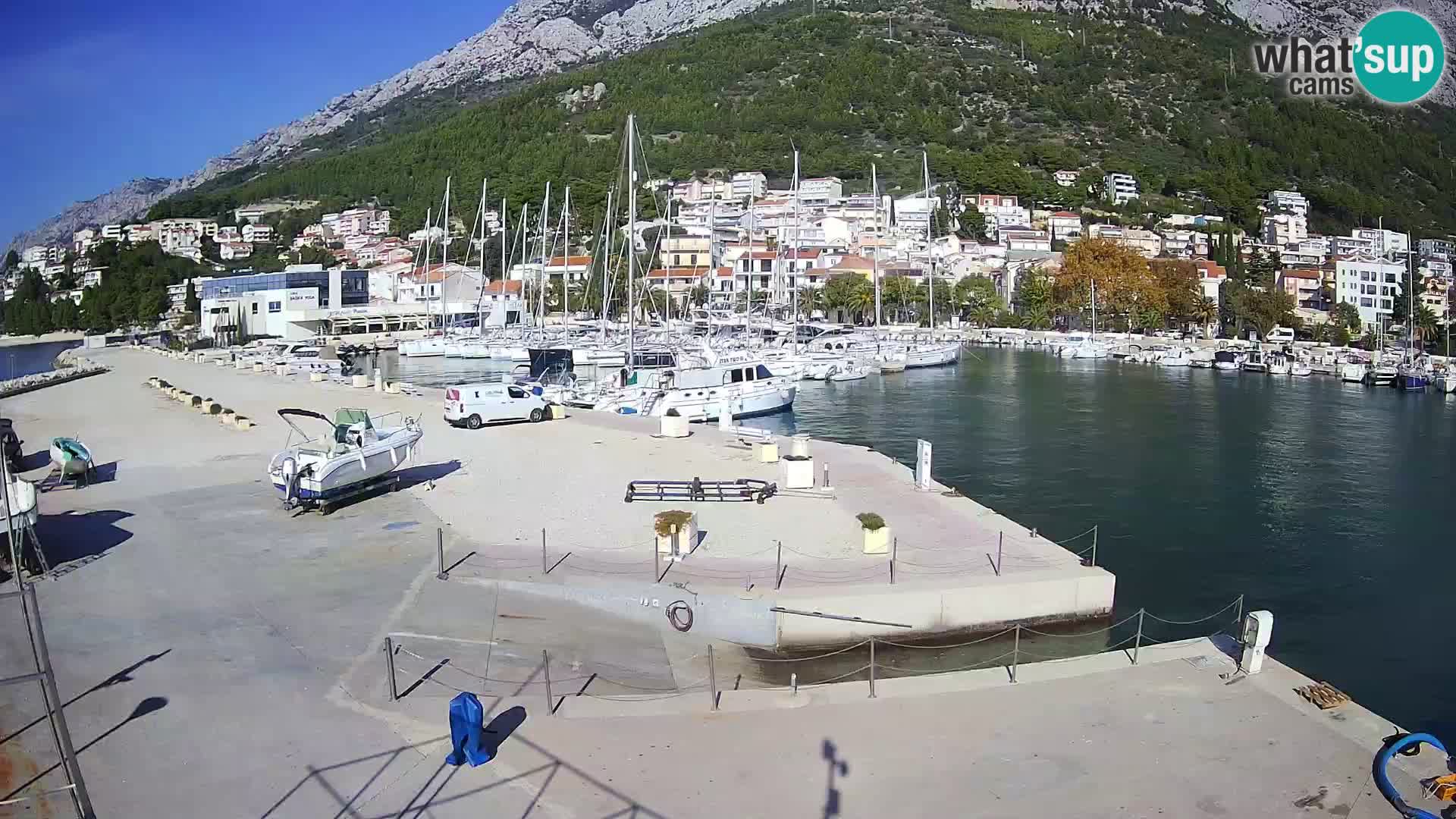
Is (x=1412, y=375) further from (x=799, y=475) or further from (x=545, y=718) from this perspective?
(x=545, y=718)

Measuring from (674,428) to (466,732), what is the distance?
17.6m

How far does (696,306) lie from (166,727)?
320ft

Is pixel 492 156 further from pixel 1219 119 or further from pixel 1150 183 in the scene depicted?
pixel 1219 119

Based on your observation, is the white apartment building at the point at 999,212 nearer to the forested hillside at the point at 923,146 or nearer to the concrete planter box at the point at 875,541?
the forested hillside at the point at 923,146

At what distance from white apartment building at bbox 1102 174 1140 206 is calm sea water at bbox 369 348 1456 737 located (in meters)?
110

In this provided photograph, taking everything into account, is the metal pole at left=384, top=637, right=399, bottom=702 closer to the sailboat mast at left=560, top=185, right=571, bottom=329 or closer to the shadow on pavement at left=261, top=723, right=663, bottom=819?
the shadow on pavement at left=261, top=723, right=663, bottom=819

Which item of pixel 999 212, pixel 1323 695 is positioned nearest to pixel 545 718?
pixel 1323 695

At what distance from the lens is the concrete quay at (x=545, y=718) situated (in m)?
7.91

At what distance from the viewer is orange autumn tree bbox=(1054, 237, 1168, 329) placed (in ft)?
305

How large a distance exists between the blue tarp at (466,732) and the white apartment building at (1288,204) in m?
172

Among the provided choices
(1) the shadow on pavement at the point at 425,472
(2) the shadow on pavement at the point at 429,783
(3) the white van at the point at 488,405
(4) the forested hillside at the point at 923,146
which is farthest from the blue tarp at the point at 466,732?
(4) the forested hillside at the point at 923,146

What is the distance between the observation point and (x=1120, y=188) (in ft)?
527

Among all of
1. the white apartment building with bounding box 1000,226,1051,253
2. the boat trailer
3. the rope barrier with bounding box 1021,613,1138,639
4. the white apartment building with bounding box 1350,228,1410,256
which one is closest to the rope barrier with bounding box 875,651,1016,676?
the rope barrier with bounding box 1021,613,1138,639

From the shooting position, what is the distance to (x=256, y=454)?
76.7 feet
